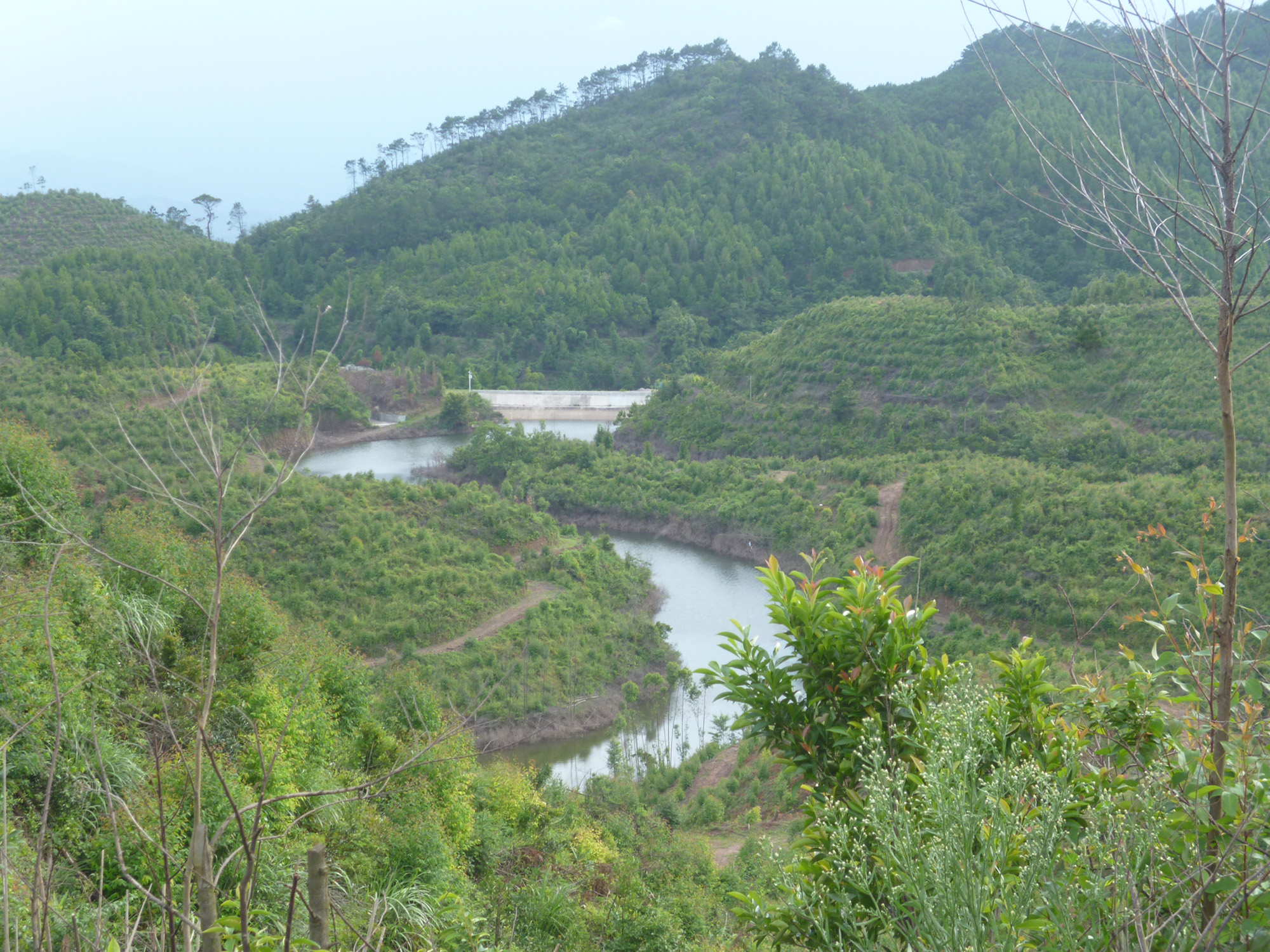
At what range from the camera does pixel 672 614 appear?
22391 millimetres

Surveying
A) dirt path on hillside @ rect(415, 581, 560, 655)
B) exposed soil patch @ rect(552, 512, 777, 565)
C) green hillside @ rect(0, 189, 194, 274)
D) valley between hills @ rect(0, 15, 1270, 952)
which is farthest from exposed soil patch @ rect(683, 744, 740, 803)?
green hillside @ rect(0, 189, 194, 274)

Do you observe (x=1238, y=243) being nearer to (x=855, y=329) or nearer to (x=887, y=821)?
(x=887, y=821)

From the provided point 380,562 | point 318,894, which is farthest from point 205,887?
point 380,562

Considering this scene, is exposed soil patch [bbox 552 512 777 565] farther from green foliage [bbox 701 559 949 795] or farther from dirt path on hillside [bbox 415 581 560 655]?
green foliage [bbox 701 559 949 795]

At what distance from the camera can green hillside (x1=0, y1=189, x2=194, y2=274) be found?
160 feet

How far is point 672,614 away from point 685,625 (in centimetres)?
73

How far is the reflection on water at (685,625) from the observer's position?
53.4 ft

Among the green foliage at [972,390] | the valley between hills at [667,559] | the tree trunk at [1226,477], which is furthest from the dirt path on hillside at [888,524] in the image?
the tree trunk at [1226,477]

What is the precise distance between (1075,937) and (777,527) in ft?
79.7

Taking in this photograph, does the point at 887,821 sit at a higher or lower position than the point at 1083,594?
higher

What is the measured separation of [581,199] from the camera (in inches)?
2450

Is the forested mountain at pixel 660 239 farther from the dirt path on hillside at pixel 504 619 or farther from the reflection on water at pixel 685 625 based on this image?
the dirt path on hillside at pixel 504 619

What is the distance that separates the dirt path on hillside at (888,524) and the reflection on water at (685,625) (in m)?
3.42

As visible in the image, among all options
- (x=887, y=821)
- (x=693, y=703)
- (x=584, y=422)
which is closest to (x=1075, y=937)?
(x=887, y=821)
